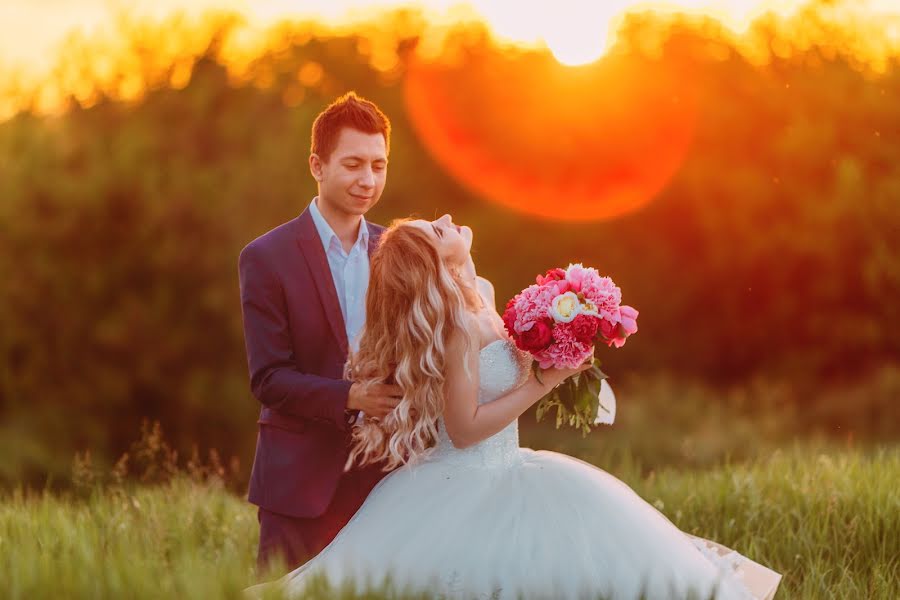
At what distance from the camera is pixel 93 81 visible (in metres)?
23.8

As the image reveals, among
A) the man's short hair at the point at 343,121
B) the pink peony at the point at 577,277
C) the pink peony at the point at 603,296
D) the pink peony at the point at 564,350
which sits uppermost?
the man's short hair at the point at 343,121

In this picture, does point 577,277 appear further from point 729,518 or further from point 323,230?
point 729,518

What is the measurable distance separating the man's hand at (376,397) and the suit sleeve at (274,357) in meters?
0.06

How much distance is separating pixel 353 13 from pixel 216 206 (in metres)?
5.62

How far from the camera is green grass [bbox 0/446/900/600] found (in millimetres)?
6277

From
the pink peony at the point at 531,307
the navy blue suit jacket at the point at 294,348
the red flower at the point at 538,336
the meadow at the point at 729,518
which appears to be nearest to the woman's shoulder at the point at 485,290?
the pink peony at the point at 531,307

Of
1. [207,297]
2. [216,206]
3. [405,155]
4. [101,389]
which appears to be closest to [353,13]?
[405,155]

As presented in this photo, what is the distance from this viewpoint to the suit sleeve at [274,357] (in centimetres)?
518

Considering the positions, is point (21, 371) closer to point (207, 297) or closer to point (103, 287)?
point (103, 287)

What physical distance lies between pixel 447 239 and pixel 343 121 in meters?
0.89

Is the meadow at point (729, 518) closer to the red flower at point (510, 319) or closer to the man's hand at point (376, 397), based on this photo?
the man's hand at point (376, 397)

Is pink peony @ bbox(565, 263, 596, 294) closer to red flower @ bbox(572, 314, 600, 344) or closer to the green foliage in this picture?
red flower @ bbox(572, 314, 600, 344)

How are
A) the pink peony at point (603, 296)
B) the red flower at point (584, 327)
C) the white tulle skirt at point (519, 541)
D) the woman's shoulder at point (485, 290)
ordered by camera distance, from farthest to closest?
the woman's shoulder at point (485, 290) → the pink peony at point (603, 296) → the red flower at point (584, 327) → the white tulle skirt at point (519, 541)

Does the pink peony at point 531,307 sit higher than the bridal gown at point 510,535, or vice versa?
the pink peony at point 531,307
